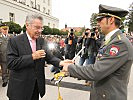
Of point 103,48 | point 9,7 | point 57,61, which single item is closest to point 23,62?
point 57,61

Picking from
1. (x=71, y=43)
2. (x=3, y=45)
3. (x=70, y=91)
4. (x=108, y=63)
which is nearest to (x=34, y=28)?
(x=108, y=63)

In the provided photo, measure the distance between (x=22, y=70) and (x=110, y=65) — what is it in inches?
46.8

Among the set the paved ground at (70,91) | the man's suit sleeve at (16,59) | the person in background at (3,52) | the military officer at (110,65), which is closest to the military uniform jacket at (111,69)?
the military officer at (110,65)

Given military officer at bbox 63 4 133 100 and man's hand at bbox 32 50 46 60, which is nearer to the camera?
military officer at bbox 63 4 133 100

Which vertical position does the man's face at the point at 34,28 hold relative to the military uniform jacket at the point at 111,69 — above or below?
above

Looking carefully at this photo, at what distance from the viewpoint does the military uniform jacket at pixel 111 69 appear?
5.61 ft

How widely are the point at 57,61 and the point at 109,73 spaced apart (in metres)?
1.05

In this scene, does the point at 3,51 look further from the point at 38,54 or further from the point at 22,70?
the point at 38,54

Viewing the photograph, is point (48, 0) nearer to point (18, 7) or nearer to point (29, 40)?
point (18, 7)

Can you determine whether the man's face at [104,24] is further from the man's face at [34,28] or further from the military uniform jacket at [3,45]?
the military uniform jacket at [3,45]

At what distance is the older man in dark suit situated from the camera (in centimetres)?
233

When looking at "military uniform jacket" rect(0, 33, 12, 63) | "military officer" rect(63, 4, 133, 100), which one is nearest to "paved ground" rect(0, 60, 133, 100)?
"military uniform jacket" rect(0, 33, 12, 63)

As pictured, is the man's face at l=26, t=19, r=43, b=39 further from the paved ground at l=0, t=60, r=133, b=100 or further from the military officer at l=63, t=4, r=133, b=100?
the paved ground at l=0, t=60, r=133, b=100

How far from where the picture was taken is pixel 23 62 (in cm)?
A: 230
